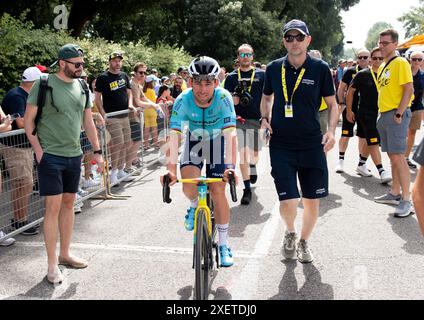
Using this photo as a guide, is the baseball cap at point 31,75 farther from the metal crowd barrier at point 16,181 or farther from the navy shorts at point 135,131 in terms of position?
the navy shorts at point 135,131

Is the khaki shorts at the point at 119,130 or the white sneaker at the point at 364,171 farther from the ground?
the khaki shorts at the point at 119,130

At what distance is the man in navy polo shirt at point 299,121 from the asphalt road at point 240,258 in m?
0.64

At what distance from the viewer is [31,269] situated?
15.2ft

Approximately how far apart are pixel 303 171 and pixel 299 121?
1.55 ft

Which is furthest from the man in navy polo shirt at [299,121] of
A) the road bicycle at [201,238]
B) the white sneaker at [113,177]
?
the white sneaker at [113,177]

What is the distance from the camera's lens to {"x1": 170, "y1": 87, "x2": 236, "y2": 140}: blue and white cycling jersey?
407 cm

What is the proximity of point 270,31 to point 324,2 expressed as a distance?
16.1 metres

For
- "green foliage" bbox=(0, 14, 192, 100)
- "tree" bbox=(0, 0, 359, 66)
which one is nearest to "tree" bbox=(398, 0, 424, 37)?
"tree" bbox=(0, 0, 359, 66)

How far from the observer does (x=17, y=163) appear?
222 inches

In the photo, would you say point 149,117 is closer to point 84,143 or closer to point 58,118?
point 84,143

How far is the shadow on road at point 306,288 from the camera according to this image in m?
3.90

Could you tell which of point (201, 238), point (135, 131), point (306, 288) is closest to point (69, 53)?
→ point (201, 238)

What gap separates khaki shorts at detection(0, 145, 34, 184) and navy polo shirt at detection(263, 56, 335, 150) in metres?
3.04

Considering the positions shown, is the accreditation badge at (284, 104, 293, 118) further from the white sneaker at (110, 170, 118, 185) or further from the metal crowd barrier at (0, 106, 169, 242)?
the white sneaker at (110, 170, 118, 185)
